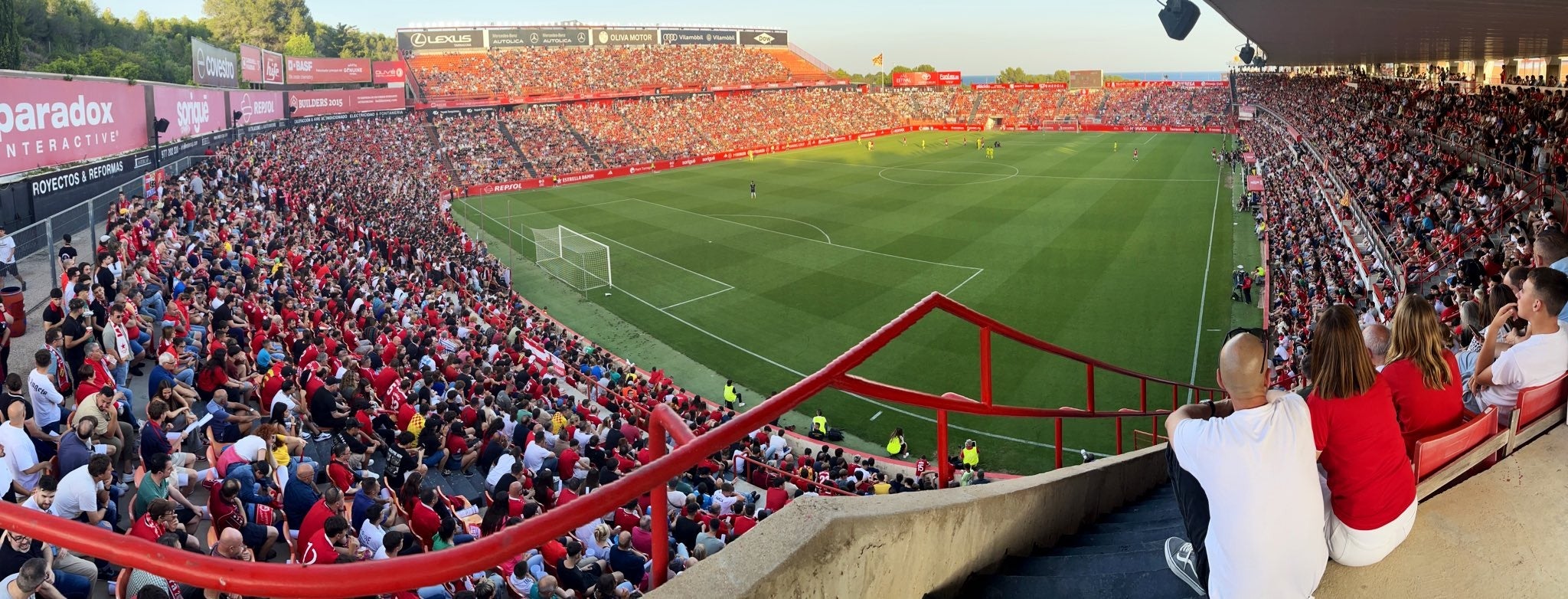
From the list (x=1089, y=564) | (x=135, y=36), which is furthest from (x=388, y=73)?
(x=1089, y=564)

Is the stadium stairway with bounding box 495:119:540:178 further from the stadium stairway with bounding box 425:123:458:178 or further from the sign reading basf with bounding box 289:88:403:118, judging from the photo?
the sign reading basf with bounding box 289:88:403:118

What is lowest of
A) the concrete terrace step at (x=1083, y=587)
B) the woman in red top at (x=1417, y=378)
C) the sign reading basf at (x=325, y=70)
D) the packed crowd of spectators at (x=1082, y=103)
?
the concrete terrace step at (x=1083, y=587)

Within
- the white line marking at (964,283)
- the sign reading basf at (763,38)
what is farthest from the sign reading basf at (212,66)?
the sign reading basf at (763,38)

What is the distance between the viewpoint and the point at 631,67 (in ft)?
266

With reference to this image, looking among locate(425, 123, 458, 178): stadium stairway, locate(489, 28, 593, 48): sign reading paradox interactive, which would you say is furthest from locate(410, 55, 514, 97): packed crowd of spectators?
locate(425, 123, 458, 178): stadium stairway

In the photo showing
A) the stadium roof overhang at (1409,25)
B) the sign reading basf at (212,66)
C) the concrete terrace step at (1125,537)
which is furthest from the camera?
the sign reading basf at (212,66)

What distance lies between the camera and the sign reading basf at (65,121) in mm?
17875

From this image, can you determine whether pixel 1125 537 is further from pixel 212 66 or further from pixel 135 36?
pixel 135 36

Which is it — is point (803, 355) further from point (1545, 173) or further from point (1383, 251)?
point (1545, 173)

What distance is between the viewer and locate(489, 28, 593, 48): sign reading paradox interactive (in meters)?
78.5

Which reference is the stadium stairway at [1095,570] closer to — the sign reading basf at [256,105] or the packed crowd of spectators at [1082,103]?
the sign reading basf at [256,105]

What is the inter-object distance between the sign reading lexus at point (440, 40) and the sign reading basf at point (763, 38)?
29271mm

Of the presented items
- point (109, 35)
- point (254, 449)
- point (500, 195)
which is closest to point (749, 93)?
point (500, 195)

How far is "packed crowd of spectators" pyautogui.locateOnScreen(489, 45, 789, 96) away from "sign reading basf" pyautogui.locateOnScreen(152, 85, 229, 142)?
38.8m
